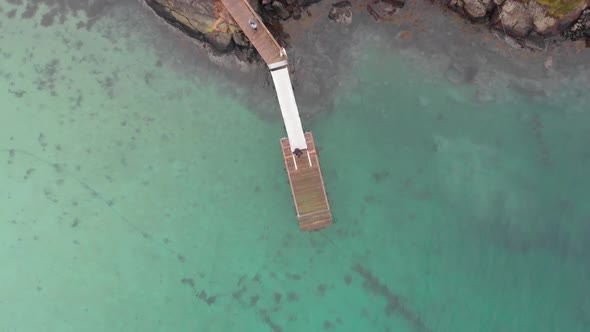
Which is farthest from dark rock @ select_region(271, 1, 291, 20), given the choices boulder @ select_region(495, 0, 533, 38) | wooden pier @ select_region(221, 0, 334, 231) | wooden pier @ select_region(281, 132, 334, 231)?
boulder @ select_region(495, 0, 533, 38)

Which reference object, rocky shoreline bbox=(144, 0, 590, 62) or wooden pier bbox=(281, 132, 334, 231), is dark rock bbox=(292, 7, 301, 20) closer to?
rocky shoreline bbox=(144, 0, 590, 62)

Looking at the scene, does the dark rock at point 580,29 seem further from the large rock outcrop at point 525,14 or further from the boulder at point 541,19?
the boulder at point 541,19

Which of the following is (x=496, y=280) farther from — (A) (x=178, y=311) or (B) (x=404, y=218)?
(A) (x=178, y=311)

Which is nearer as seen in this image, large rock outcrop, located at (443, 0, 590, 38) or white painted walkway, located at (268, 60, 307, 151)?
white painted walkway, located at (268, 60, 307, 151)

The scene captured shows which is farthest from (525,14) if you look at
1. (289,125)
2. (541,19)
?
(289,125)

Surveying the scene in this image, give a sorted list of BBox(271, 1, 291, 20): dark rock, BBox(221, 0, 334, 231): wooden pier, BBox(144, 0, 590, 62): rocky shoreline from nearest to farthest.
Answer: BBox(221, 0, 334, 231): wooden pier → BBox(144, 0, 590, 62): rocky shoreline → BBox(271, 1, 291, 20): dark rock

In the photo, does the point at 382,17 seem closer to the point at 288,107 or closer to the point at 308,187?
the point at 288,107

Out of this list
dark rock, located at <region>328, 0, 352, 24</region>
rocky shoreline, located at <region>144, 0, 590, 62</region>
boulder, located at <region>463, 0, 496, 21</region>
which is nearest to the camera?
rocky shoreline, located at <region>144, 0, 590, 62</region>
